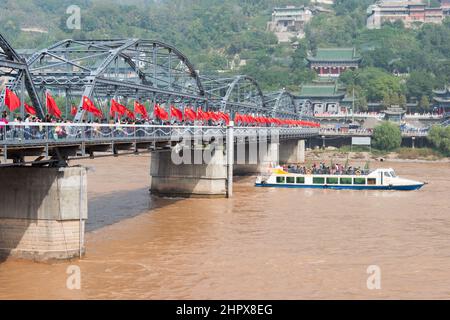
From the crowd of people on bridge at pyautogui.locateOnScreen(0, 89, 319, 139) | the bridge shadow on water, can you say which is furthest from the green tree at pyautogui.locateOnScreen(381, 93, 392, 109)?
the bridge shadow on water

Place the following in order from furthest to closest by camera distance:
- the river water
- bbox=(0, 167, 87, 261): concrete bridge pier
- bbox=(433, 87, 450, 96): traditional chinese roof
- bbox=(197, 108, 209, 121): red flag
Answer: bbox=(433, 87, 450, 96): traditional chinese roof
bbox=(197, 108, 209, 121): red flag
bbox=(0, 167, 87, 261): concrete bridge pier
the river water

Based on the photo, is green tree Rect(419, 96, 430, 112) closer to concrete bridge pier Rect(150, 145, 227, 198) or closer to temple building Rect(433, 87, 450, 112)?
temple building Rect(433, 87, 450, 112)

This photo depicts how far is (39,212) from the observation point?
3666 centimetres

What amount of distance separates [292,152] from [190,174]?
6110 cm

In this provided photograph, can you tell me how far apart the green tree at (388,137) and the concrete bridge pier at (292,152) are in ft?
67.7

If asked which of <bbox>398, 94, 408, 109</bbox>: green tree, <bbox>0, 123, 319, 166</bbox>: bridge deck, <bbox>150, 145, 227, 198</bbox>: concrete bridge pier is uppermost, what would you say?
<bbox>398, 94, 408, 109</bbox>: green tree

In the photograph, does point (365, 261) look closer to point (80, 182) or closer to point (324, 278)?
point (324, 278)

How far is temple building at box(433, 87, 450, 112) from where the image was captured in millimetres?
171125

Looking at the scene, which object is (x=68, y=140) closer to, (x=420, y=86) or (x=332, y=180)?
(x=332, y=180)

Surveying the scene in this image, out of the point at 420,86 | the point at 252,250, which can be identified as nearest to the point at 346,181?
the point at 252,250

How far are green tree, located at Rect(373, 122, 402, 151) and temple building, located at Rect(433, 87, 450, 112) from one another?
3210 centimetres

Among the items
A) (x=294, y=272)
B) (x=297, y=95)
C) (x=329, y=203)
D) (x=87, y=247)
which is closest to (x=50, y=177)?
(x=87, y=247)

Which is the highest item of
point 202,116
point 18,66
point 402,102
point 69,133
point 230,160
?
A: point 402,102

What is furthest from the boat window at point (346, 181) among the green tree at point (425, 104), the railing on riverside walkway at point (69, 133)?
the green tree at point (425, 104)
